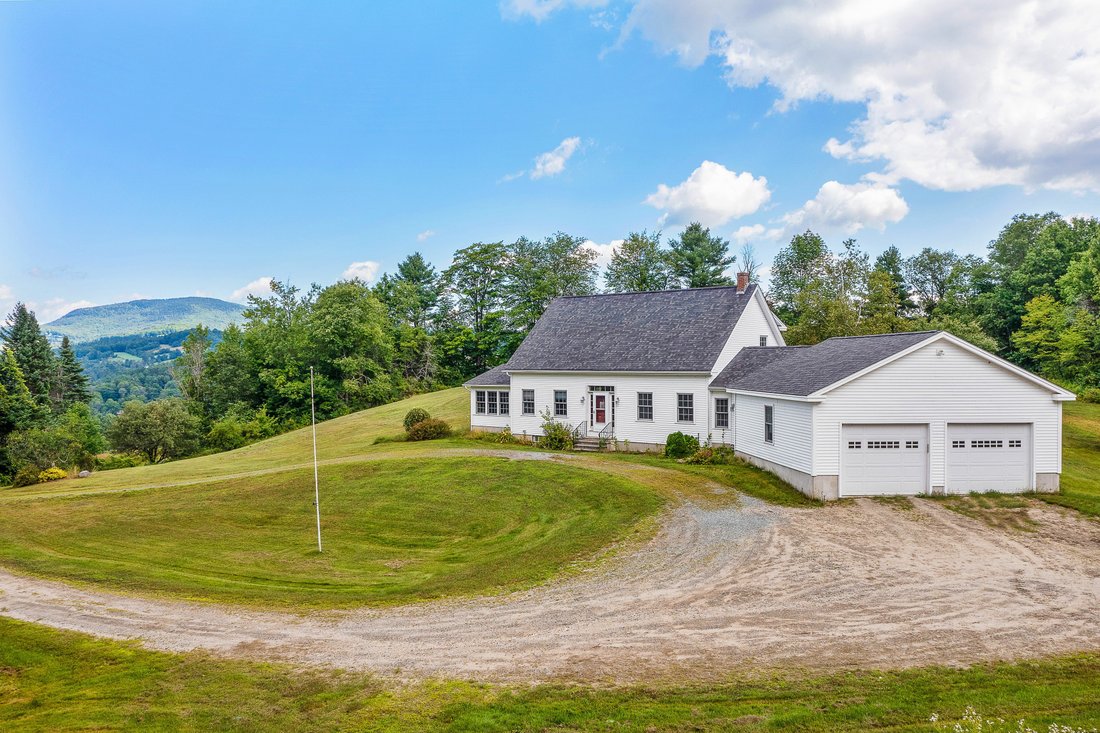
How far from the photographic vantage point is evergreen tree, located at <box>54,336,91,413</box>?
66875mm

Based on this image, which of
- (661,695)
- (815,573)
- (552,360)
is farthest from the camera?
(552,360)

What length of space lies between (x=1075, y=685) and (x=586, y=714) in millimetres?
5795

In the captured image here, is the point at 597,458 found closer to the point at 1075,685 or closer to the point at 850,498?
the point at 850,498

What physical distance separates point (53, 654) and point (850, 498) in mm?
17857

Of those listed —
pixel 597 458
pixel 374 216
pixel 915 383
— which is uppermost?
pixel 374 216

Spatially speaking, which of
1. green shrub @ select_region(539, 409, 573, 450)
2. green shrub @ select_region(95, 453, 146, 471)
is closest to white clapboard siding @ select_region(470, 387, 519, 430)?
green shrub @ select_region(539, 409, 573, 450)

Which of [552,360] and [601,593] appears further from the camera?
[552,360]

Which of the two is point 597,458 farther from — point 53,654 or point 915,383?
point 53,654

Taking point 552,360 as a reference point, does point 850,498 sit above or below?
below

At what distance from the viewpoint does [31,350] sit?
6438 cm

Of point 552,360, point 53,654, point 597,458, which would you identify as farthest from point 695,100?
point 53,654

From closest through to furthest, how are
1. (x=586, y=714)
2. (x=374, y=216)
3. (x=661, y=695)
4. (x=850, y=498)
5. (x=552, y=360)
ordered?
(x=586, y=714)
(x=661, y=695)
(x=850, y=498)
(x=552, y=360)
(x=374, y=216)

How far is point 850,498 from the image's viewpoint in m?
17.3

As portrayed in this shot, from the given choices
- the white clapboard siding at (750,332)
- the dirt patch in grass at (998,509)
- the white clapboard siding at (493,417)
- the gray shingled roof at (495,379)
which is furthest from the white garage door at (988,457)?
the gray shingled roof at (495,379)
